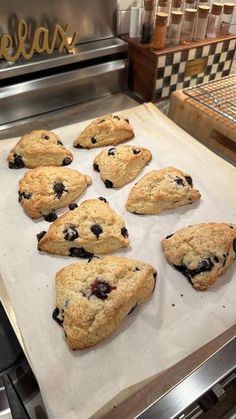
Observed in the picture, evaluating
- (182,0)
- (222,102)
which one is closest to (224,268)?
(222,102)

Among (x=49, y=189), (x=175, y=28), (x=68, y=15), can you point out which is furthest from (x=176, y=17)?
(x=49, y=189)

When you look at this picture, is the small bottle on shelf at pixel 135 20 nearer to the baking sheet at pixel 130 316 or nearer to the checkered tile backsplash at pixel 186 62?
the checkered tile backsplash at pixel 186 62

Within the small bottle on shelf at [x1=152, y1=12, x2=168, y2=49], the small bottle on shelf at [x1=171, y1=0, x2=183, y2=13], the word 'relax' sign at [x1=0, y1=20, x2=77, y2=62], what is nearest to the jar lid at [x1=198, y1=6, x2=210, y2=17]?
the small bottle on shelf at [x1=171, y1=0, x2=183, y2=13]

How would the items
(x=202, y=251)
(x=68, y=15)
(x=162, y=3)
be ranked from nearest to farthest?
(x=202, y=251), (x=68, y=15), (x=162, y=3)

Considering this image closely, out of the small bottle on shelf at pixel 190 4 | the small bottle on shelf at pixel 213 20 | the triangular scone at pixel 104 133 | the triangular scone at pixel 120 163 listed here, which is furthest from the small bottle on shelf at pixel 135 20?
the triangular scone at pixel 120 163

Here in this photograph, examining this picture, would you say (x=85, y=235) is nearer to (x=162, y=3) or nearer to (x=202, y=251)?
(x=202, y=251)

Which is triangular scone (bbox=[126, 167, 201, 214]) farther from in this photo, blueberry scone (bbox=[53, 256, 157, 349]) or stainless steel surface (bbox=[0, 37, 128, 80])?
stainless steel surface (bbox=[0, 37, 128, 80])
